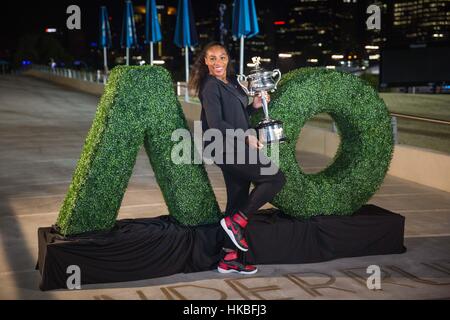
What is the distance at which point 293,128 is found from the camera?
5520 millimetres

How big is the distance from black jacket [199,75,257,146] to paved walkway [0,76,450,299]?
1297 millimetres

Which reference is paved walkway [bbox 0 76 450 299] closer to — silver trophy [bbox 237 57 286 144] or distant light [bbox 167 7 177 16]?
silver trophy [bbox 237 57 286 144]

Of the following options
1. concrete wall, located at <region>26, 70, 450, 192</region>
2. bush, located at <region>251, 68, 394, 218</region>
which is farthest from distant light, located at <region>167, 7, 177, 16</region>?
bush, located at <region>251, 68, 394, 218</region>

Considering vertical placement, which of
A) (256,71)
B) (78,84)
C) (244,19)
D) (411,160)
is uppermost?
(244,19)

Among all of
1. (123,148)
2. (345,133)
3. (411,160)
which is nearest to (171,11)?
(411,160)

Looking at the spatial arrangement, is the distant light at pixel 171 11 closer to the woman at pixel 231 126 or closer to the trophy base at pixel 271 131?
the woman at pixel 231 126

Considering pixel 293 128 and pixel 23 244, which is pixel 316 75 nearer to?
pixel 293 128

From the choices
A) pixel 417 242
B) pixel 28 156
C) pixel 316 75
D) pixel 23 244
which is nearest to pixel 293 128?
pixel 316 75

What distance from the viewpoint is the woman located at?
480 cm

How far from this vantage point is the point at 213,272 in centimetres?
519

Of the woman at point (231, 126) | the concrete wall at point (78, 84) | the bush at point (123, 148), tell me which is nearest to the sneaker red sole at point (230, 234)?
the woman at point (231, 126)

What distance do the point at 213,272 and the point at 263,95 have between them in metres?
1.59

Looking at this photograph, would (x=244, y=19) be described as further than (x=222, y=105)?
Yes

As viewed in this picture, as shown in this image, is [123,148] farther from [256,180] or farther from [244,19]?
[244,19]
